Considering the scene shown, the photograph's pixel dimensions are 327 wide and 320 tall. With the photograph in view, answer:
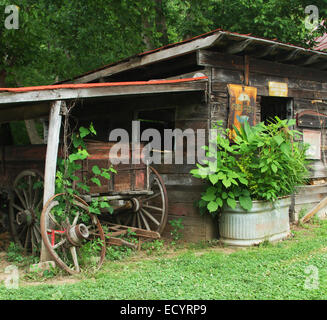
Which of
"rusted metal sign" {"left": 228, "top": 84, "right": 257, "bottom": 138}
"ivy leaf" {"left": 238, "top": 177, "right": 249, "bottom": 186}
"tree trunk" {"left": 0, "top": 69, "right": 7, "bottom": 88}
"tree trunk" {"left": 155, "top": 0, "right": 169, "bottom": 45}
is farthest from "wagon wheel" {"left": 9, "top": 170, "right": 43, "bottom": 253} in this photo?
"tree trunk" {"left": 155, "top": 0, "right": 169, "bottom": 45}

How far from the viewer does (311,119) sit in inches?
325

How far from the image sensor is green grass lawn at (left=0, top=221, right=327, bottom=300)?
4.09 meters

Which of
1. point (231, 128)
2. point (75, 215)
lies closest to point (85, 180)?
point (75, 215)

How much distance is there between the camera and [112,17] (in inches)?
487

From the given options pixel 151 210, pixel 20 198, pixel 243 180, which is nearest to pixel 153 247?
pixel 151 210

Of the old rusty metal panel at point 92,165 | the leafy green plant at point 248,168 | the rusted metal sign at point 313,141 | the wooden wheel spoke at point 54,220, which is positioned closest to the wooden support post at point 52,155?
the wooden wheel spoke at point 54,220

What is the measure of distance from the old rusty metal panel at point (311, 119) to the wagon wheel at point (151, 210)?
10.7 feet

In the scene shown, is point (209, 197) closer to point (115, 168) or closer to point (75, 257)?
point (115, 168)

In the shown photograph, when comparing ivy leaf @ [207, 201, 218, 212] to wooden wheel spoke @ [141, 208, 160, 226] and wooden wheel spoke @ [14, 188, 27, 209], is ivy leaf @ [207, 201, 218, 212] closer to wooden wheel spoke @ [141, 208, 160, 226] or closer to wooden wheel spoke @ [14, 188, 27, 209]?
wooden wheel spoke @ [141, 208, 160, 226]

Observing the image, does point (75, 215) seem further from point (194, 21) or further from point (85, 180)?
point (194, 21)

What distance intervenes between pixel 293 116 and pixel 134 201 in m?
3.68

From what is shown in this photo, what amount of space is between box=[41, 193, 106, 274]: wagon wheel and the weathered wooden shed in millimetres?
1377

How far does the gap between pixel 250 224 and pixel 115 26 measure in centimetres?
902

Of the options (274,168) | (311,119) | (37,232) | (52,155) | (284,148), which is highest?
(311,119)
